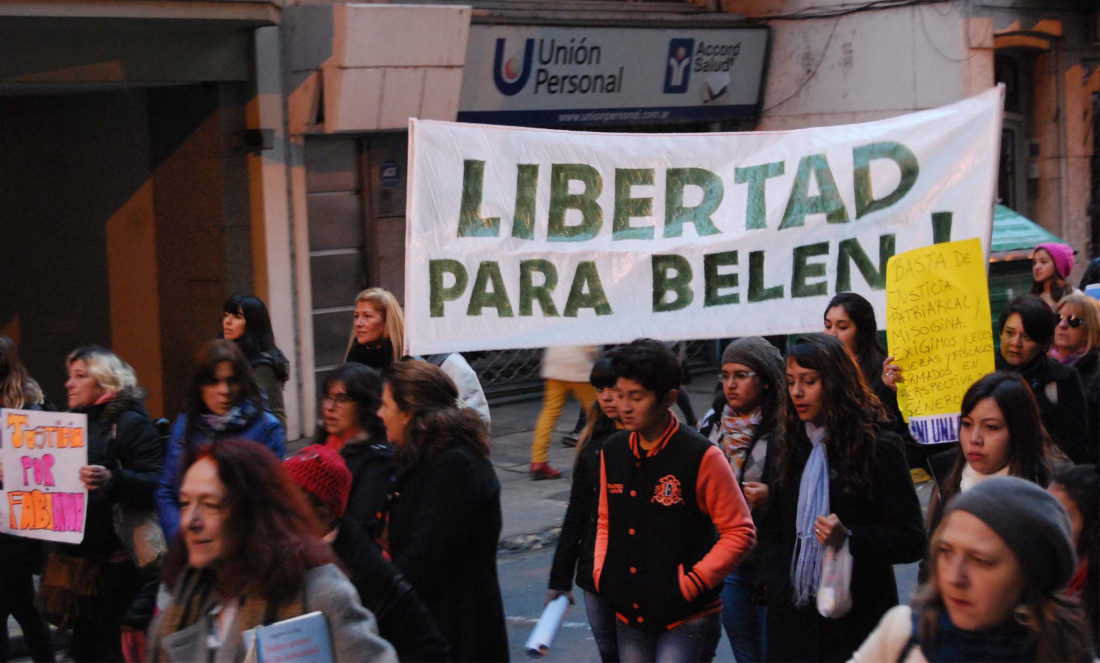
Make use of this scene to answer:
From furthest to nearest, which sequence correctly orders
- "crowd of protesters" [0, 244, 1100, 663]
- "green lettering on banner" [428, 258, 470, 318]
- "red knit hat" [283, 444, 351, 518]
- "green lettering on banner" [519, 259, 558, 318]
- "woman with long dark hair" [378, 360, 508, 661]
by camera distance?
"green lettering on banner" [519, 259, 558, 318] < "green lettering on banner" [428, 258, 470, 318] < "woman with long dark hair" [378, 360, 508, 661] < "red knit hat" [283, 444, 351, 518] < "crowd of protesters" [0, 244, 1100, 663]

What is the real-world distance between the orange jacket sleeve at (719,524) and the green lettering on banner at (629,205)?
193cm

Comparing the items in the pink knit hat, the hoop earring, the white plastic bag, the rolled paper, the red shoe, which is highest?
the pink knit hat

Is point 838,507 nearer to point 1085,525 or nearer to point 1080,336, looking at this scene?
point 1085,525

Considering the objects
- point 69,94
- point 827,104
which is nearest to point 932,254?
point 69,94

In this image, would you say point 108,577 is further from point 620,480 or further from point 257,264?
point 257,264

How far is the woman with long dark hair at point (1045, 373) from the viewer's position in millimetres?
5641

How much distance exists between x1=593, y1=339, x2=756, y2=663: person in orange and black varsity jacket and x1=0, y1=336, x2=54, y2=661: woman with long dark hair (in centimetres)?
276

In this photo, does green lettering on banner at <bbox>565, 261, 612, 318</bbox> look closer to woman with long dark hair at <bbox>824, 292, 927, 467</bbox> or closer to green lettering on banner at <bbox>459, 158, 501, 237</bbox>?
green lettering on banner at <bbox>459, 158, 501, 237</bbox>

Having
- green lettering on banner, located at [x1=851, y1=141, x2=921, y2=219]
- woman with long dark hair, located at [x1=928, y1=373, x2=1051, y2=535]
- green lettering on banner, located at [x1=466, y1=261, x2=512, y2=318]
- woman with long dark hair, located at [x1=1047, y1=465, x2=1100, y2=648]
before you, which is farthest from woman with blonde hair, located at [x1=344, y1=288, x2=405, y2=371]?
woman with long dark hair, located at [x1=1047, y1=465, x2=1100, y2=648]

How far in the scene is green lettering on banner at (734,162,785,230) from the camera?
6246 mm

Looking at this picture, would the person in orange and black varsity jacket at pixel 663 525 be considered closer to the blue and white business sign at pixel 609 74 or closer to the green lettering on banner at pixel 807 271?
the green lettering on banner at pixel 807 271

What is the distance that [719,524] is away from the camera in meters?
4.33

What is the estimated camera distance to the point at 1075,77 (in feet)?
54.1

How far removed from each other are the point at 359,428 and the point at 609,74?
10.1 meters
